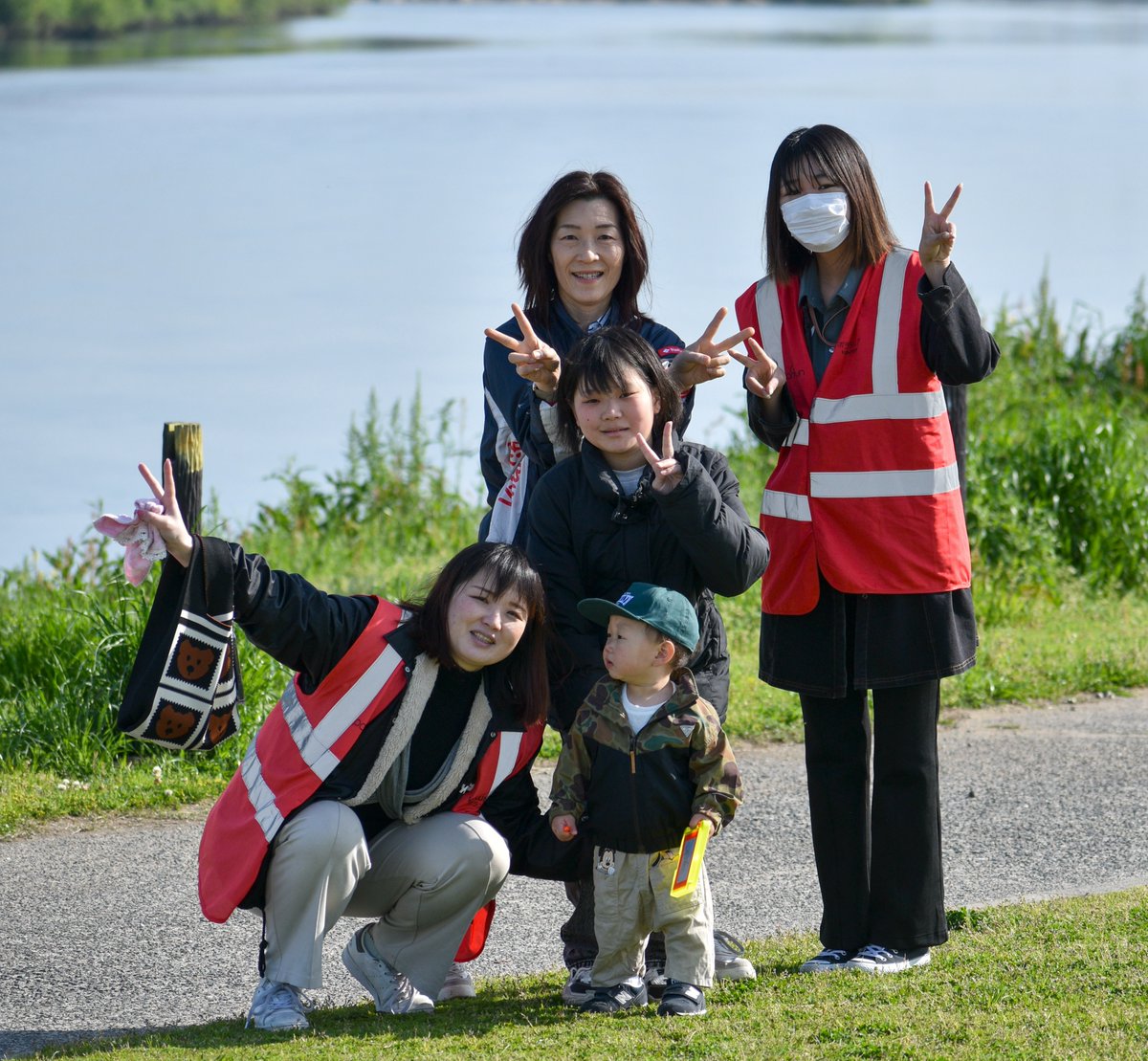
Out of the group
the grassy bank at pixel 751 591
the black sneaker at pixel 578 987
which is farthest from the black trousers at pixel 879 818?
the grassy bank at pixel 751 591

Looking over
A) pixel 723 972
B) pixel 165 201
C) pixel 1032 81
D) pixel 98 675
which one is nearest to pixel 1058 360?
pixel 98 675

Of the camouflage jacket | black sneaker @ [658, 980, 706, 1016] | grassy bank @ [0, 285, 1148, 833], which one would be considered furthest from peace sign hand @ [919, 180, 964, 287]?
grassy bank @ [0, 285, 1148, 833]

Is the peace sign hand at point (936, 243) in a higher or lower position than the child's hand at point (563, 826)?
higher

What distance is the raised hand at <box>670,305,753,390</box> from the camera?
3.89m

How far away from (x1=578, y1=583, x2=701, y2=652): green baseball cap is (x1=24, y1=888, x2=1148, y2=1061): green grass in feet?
2.77

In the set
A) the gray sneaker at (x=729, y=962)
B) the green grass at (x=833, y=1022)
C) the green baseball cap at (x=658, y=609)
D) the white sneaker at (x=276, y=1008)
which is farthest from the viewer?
the gray sneaker at (x=729, y=962)

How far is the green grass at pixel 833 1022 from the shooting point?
135 inches

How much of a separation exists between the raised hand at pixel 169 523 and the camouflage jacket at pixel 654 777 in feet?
3.21

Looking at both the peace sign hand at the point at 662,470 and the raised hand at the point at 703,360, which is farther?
the raised hand at the point at 703,360

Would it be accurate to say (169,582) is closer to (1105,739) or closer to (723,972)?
(723,972)

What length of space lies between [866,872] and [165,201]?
18.5m

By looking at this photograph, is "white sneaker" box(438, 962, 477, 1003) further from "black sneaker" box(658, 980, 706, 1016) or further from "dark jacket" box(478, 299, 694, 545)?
"dark jacket" box(478, 299, 694, 545)

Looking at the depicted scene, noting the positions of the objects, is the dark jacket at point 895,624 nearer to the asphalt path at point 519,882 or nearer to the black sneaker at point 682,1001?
the black sneaker at point 682,1001

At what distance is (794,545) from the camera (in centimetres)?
390
